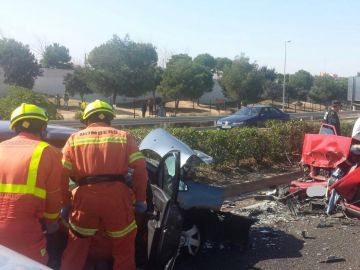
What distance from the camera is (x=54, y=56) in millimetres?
66312

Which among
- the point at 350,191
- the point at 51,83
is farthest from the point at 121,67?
the point at 350,191

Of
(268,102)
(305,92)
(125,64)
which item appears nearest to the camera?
(125,64)

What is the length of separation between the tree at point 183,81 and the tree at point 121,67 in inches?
61.6

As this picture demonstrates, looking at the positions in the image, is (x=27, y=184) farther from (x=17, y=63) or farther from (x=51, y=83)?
(x=51, y=83)

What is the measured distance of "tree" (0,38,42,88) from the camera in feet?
143

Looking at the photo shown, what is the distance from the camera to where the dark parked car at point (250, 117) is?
2361 centimetres

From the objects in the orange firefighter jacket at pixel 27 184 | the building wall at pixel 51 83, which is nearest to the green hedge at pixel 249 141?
the orange firefighter jacket at pixel 27 184

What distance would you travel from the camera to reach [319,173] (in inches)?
335

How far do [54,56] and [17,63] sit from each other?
23.1m

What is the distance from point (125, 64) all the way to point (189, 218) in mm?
39331

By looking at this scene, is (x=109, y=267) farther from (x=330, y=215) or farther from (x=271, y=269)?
(x=330, y=215)

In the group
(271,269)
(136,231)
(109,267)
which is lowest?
(271,269)

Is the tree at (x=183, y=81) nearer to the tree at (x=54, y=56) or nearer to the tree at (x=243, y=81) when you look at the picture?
the tree at (x=243, y=81)

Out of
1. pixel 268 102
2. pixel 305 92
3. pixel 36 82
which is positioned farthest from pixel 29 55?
pixel 305 92
